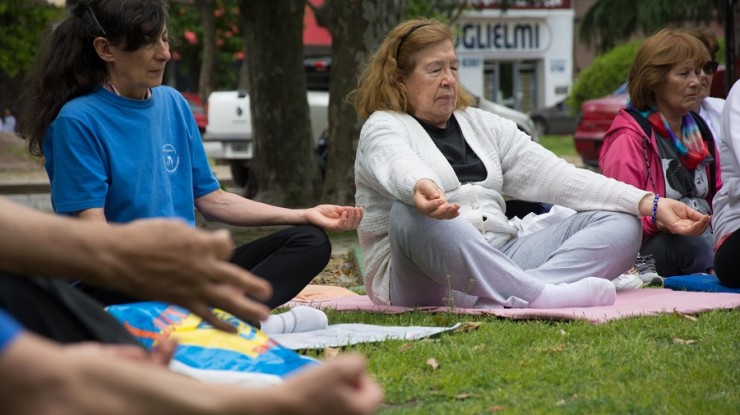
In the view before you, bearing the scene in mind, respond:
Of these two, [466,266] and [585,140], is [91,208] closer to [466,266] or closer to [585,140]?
[466,266]

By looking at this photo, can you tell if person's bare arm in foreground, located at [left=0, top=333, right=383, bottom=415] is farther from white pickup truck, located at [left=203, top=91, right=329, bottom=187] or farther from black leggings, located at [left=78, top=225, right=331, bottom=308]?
white pickup truck, located at [left=203, top=91, right=329, bottom=187]

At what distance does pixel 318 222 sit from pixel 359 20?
635 centimetres

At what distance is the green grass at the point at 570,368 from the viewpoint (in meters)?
3.63

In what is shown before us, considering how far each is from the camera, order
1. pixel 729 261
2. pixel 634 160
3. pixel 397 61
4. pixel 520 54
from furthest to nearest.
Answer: pixel 520 54
pixel 634 160
pixel 729 261
pixel 397 61

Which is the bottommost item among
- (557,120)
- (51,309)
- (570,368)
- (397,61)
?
(557,120)

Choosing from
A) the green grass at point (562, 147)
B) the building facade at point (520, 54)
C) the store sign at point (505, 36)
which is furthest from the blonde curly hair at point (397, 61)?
the store sign at point (505, 36)

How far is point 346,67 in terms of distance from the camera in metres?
11.0

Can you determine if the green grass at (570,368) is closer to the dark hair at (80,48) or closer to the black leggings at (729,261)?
the black leggings at (729,261)

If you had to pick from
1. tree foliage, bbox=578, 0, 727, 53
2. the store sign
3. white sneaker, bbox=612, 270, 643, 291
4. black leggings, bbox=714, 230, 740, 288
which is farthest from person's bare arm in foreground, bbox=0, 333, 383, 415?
the store sign

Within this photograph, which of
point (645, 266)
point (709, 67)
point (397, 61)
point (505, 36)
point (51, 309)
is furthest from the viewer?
point (505, 36)

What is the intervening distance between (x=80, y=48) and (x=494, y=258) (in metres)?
2.00

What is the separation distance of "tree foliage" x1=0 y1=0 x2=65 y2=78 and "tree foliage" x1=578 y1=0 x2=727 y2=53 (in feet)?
41.4

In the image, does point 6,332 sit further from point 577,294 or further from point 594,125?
point 594,125

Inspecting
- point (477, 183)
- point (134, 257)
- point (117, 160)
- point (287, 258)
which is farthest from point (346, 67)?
point (134, 257)
